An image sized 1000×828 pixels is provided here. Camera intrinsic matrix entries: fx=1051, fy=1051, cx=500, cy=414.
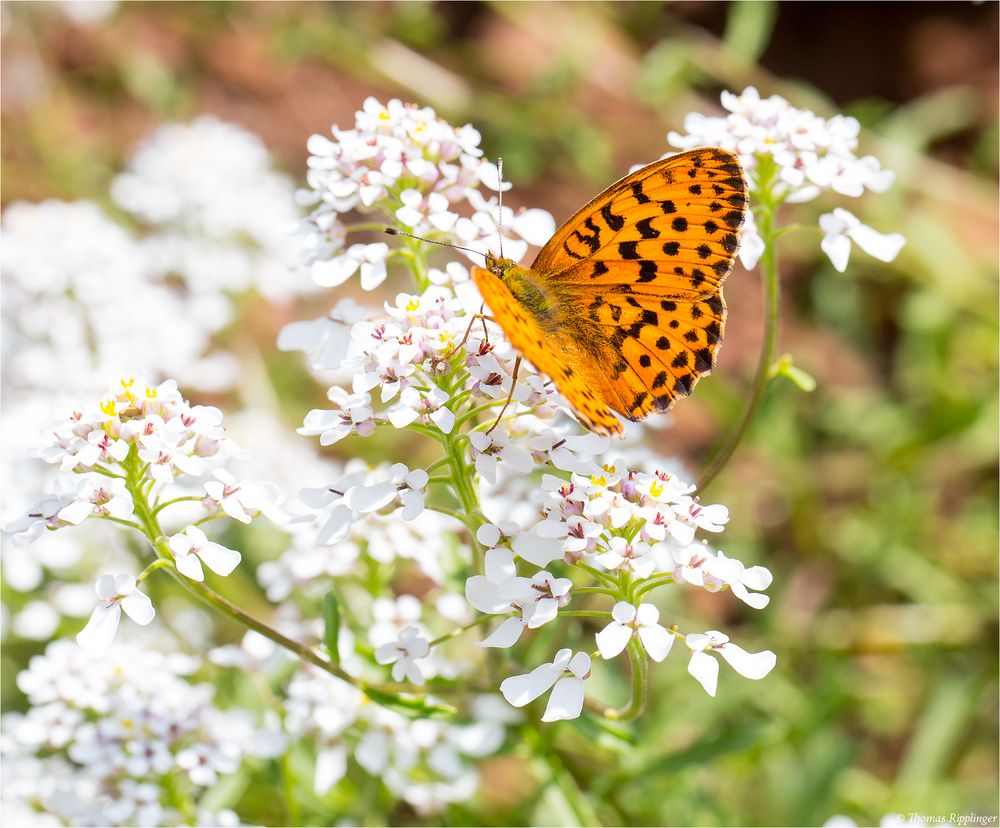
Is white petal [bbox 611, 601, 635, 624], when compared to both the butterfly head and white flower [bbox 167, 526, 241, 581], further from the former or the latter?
the butterfly head

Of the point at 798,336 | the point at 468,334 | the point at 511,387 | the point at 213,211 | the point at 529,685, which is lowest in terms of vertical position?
the point at 529,685

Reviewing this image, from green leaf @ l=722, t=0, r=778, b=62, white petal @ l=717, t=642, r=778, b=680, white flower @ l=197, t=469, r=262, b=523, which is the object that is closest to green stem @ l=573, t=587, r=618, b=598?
white petal @ l=717, t=642, r=778, b=680

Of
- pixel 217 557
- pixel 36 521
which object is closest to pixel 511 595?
pixel 217 557

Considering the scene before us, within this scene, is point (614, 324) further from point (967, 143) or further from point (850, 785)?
point (967, 143)

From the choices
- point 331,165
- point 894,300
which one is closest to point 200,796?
point 331,165

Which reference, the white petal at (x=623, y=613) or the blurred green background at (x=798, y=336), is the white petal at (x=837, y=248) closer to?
the white petal at (x=623, y=613)

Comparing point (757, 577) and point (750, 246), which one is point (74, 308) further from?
point (757, 577)
